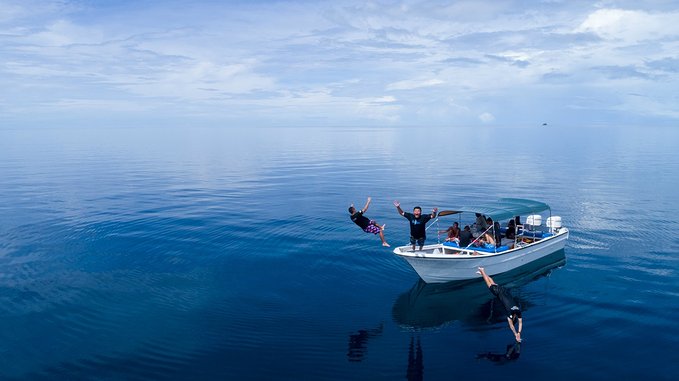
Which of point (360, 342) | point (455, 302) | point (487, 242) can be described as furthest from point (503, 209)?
point (360, 342)

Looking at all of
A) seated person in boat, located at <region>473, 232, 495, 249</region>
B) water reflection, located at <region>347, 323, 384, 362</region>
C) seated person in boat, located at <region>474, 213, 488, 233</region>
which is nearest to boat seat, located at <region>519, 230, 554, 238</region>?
seated person in boat, located at <region>474, 213, 488, 233</region>

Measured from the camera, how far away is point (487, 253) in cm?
2455

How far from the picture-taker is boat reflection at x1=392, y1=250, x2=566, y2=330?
2070 centimetres

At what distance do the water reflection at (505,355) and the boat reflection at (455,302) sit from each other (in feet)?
8.37

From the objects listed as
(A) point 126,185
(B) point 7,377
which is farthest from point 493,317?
(A) point 126,185

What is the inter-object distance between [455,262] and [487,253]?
2.02m

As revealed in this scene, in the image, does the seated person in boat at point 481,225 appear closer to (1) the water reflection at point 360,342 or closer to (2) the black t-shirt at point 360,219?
(2) the black t-shirt at point 360,219

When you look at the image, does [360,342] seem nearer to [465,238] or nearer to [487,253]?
[487,253]

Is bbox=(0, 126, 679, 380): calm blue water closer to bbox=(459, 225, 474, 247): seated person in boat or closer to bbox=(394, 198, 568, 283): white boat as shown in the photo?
bbox=(394, 198, 568, 283): white boat

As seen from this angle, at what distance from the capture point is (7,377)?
16.0 metres

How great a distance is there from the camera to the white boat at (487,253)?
23922 millimetres

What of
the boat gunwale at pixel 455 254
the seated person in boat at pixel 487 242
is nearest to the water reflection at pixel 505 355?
the boat gunwale at pixel 455 254

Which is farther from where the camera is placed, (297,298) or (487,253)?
(487,253)

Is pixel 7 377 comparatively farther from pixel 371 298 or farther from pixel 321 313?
pixel 371 298
